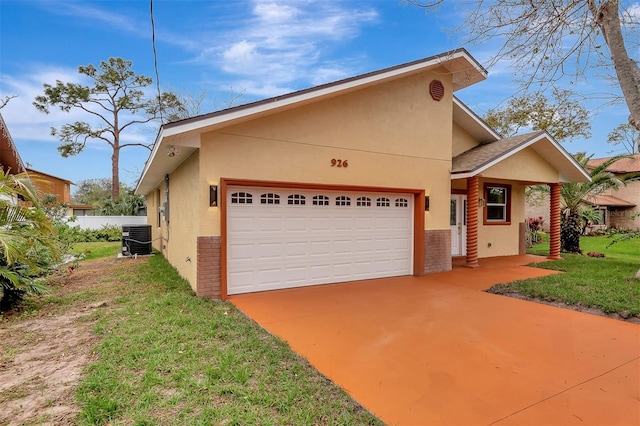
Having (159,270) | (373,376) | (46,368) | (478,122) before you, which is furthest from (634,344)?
(159,270)

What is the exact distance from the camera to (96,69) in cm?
2667

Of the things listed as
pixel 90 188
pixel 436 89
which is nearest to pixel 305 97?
pixel 436 89

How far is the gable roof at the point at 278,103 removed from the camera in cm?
613

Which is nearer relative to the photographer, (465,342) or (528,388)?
(528,388)

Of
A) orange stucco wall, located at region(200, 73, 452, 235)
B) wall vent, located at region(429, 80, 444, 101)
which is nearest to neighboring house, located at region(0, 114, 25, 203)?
orange stucco wall, located at region(200, 73, 452, 235)

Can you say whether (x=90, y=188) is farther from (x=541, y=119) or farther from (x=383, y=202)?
(x=541, y=119)

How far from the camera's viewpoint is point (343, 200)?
27.6 ft

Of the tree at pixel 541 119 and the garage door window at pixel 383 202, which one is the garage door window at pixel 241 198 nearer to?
the garage door window at pixel 383 202

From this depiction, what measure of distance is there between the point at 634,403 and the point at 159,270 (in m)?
10.2

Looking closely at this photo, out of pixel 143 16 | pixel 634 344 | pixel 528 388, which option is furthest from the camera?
pixel 143 16

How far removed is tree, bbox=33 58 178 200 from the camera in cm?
2598

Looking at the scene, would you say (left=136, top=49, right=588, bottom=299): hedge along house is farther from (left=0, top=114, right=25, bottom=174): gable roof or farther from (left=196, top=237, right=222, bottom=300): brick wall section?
(left=0, top=114, right=25, bottom=174): gable roof

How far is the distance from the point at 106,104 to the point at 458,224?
28633 millimetres

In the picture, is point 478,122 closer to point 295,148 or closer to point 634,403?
point 295,148
